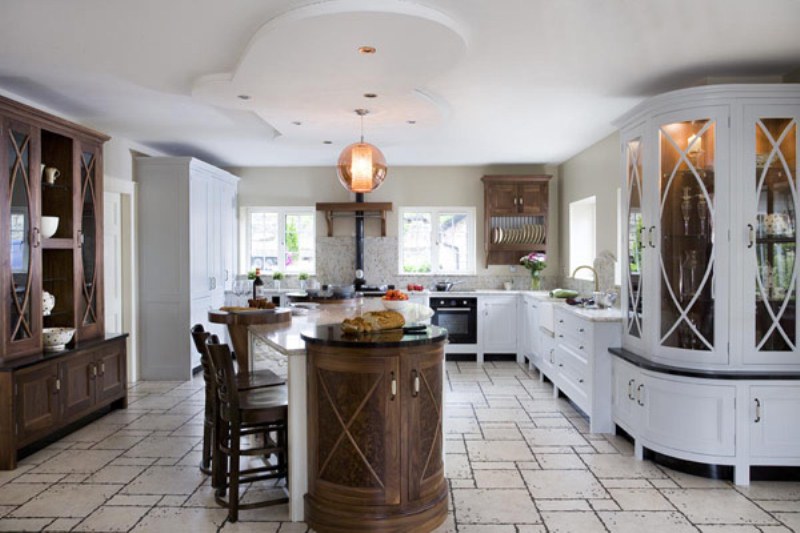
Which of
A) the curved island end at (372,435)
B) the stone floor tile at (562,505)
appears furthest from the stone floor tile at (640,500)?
the curved island end at (372,435)

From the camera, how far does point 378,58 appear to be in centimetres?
332

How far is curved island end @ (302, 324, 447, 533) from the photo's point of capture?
2.87m

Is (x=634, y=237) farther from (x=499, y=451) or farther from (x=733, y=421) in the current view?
(x=499, y=451)

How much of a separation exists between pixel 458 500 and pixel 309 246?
213 inches

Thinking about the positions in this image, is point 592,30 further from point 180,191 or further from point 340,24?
point 180,191

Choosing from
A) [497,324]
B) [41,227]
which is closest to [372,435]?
[41,227]

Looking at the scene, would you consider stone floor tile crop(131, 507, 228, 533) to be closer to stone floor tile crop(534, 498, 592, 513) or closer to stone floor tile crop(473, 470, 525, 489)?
stone floor tile crop(473, 470, 525, 489)

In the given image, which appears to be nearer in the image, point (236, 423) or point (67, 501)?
point (236, 423)

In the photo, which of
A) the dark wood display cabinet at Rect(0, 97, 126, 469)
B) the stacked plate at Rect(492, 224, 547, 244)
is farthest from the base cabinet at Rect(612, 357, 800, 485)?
the dark wood display cabinet at Rect(0, 97, 126, 469)

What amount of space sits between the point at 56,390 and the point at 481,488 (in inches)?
125

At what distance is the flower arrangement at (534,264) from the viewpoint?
7.57 metres

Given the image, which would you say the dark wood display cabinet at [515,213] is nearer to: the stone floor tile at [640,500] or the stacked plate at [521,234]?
the stacked plate at [521,234]

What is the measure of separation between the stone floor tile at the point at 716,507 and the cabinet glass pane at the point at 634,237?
112 cm

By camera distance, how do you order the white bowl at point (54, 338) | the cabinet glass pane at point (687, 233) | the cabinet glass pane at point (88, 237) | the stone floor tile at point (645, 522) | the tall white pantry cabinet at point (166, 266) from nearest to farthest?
the stone floor tile at point (645, 522)
the cabinet glass pane at point (687, 233)
the white bowl at point (54, 338)
the cabinet glass pane at point (88, 237)
the tall white pantry cabinet at point (166, 266)
